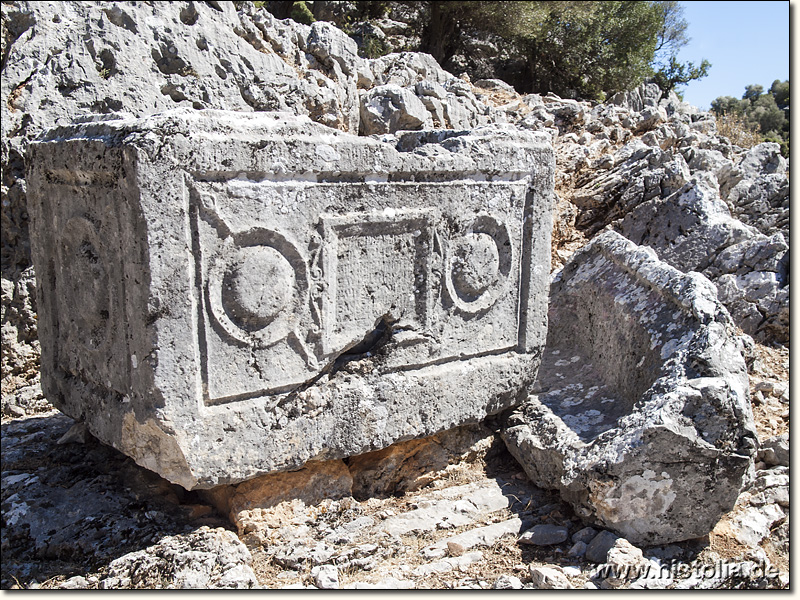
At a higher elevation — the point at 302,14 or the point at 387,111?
the point at 302,14

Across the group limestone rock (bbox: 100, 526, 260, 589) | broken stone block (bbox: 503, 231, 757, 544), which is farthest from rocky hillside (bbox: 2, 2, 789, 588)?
broken stone block (bbox: 503, 231, 757, 544)

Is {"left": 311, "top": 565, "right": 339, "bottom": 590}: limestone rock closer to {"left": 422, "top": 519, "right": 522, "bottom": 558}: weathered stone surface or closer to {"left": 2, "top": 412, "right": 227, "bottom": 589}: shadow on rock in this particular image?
{"left": 422, "top": 519, "right": 522, "bottom": 558}: weathered stone surface

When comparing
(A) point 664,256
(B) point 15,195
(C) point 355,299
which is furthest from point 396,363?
(A) point 664,256

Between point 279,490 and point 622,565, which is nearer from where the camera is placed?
point 622,565

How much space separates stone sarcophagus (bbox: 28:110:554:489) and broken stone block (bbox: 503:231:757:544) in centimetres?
48

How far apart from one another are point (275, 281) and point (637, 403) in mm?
1842

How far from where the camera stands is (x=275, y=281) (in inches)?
121

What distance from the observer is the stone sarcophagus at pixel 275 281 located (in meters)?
2.86

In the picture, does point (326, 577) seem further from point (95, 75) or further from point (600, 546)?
point (95, 75)

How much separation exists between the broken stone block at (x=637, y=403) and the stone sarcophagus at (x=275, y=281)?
475mm

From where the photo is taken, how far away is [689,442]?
3.11m

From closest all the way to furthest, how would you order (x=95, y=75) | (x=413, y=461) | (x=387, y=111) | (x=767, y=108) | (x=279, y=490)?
(x=279, y=490) < (x=413, y=461) < (x=95, y=75) < (x=387, y=111) < (x=767, y=108)

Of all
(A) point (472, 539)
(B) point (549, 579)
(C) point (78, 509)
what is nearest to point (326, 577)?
(A) point (472, 539)

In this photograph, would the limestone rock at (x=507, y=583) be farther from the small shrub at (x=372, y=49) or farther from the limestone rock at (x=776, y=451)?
the small shrub at (x=372, y=49)
